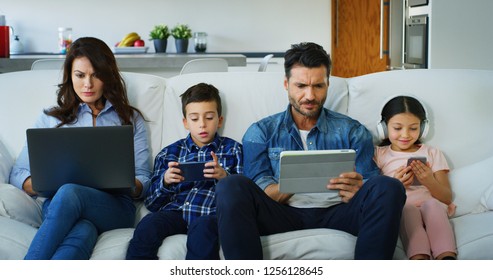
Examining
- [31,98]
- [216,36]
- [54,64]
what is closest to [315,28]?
[216,36]

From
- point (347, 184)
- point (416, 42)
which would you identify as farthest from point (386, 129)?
point (416, 42)

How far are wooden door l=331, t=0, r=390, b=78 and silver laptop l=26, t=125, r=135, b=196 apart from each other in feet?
11.7

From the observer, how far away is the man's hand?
6.80ft

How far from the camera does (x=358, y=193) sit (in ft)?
6.92

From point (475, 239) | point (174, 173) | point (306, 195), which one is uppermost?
point (174, 173)

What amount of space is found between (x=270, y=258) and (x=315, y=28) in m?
5.05

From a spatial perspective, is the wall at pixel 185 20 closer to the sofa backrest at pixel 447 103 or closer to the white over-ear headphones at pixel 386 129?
the sofa backrest at pixel 447 103

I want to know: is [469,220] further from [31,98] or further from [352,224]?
[31,98]

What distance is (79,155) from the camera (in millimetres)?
2141

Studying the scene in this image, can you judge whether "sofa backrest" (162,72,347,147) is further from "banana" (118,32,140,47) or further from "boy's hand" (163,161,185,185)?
"banana" (118,32,140,47)

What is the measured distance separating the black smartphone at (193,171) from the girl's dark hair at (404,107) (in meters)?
0.72

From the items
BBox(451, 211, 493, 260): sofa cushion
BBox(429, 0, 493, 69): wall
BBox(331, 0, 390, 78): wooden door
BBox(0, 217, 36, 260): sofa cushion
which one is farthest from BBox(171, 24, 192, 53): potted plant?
BBox(451, 211, 493, 260): sofa cushion

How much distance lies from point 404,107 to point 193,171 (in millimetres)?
795

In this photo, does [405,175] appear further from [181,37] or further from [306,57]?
[181,37]
